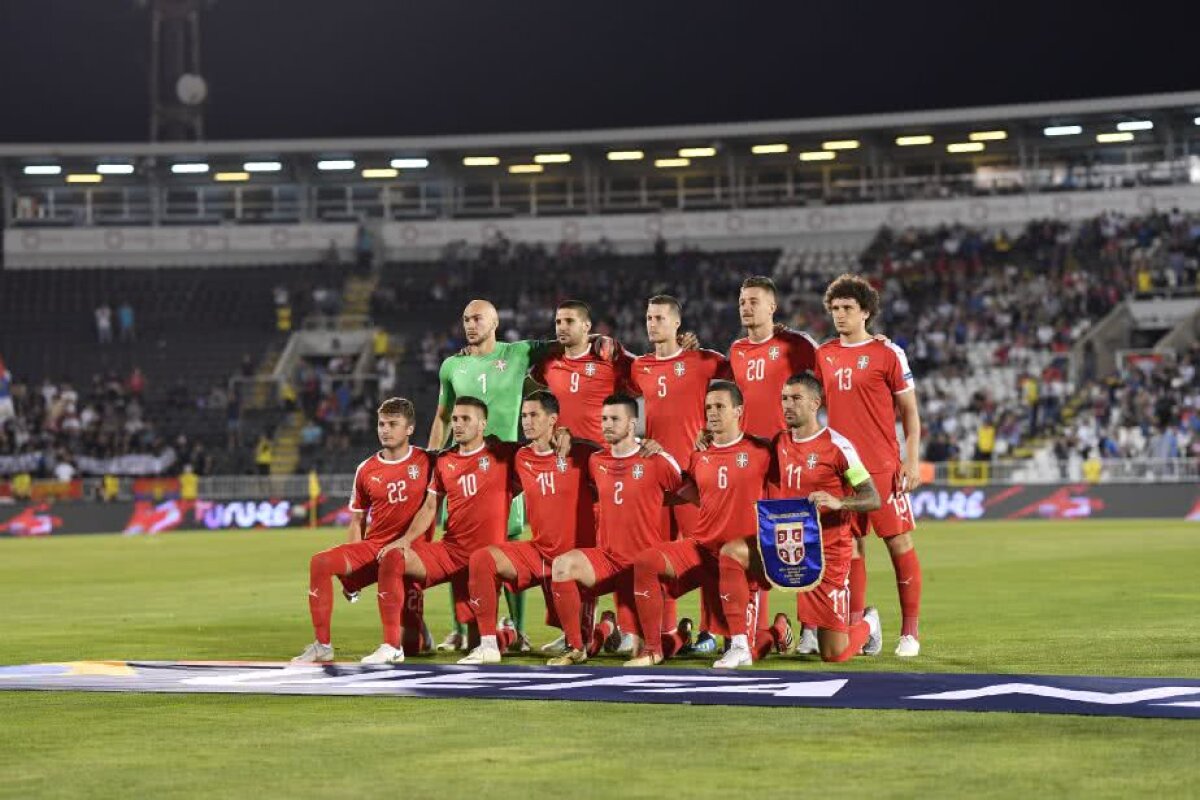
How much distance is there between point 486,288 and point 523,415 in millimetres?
40017

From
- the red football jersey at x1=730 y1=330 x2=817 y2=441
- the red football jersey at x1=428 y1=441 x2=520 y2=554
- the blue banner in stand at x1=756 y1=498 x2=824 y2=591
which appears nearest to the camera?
the blue banner in stand at x1=756 y1=498 x2=824 y2=591

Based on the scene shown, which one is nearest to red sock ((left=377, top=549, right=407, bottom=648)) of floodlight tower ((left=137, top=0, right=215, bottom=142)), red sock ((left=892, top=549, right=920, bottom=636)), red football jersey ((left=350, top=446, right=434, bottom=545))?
red football jersey ((left=350, top=446, right=434, bottom=545))

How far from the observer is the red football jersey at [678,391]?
12.4 metres

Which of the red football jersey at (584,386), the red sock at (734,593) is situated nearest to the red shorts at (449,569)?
the red football jersey at (584,386)

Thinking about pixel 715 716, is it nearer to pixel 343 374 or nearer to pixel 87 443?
pixel 87 443

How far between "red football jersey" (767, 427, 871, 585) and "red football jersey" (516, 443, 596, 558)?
58.7 inches

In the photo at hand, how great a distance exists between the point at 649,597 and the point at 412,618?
6.12ft

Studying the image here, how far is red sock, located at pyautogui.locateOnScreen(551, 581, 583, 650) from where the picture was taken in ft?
37.4

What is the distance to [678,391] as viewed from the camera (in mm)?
12484

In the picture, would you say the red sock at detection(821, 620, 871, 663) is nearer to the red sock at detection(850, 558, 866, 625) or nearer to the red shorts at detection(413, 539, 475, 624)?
the red sock at detection(850, 558, 866, 625)

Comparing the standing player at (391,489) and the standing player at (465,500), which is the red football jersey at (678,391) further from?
the standing player at (391,489)

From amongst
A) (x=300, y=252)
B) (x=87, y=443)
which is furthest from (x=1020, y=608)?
(x=300, y=252)

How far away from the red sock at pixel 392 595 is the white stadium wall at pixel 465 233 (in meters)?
42.9

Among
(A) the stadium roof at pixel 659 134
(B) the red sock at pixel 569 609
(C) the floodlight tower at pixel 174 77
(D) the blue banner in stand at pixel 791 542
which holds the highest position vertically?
(C) the floodlight tower at pixel 174 77
